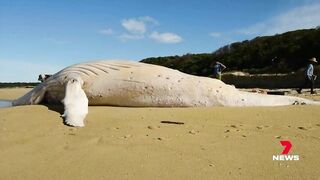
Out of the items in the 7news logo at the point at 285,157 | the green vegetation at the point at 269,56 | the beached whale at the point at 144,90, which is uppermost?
the green vegetation at the point at 269,56

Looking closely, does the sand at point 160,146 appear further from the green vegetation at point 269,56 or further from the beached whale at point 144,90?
the green vegetation at point 269,56

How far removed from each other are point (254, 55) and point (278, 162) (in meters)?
35.0

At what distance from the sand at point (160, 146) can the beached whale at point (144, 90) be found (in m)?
1.24

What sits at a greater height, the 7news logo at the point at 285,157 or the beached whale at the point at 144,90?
the beached whale at the point at 144,90

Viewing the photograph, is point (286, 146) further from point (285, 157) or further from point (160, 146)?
point (160, 146)

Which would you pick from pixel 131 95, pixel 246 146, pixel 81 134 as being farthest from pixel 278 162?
pixel 131 95

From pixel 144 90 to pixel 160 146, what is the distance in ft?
10.4

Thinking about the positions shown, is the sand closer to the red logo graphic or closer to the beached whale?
the red logo graphic

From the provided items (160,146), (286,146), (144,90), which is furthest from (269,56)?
(160,146)

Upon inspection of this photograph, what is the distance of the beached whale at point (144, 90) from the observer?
661 centimetres

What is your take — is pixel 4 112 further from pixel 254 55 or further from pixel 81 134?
pixel 254 55

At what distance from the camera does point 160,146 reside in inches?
141

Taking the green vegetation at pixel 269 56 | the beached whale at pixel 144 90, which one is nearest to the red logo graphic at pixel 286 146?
the beached whale at pixel 144 90

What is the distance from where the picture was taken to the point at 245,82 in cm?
2508
